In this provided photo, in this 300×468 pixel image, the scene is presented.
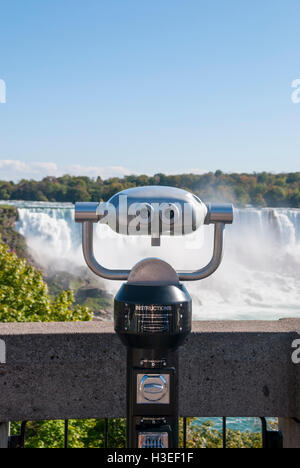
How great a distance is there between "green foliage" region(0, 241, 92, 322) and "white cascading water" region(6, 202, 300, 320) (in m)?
18.9

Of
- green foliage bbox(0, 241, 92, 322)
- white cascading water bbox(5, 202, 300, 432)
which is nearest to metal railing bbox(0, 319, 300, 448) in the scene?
green foliage bbox(0, 241, 92, 322)

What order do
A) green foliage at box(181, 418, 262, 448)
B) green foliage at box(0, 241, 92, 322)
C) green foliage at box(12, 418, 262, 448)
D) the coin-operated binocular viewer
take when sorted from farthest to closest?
green foliage at box(0, 241, 92, 322)
green foliage at box(12, 418, 262, 448)
green foliage at box(181, 418, 262, 448)
the coin-operated binocular viewer

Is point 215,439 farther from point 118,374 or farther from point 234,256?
point 234,256

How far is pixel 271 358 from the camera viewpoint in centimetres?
221

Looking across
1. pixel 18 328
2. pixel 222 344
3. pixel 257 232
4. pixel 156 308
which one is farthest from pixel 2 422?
pixel 257 232

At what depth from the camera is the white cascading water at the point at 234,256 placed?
3734 cm

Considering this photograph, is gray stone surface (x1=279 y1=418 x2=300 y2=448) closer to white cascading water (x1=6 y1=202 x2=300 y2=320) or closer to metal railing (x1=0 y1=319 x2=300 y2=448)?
metal railing (x1=0 y1=319 x2=300 y2=448)

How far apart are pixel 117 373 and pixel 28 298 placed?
11137 millimetres

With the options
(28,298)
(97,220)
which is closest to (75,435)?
(28,298)

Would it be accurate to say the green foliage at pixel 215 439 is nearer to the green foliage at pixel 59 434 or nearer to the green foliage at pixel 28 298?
the green foliage at pixel 59 434

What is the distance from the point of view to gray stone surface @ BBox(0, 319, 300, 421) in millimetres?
2137

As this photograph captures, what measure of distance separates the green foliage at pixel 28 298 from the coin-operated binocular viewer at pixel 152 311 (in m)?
10.8

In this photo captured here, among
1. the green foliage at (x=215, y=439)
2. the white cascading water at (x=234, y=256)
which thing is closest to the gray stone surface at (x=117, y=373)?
the green foliage at (x=215, y=439)
